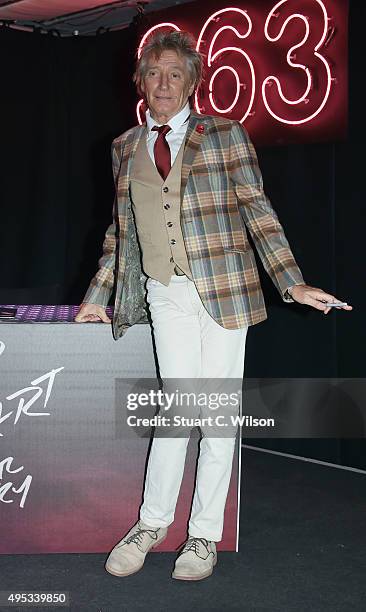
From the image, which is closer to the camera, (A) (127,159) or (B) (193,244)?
(B) (193,244)

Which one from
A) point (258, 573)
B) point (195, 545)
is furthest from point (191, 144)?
point (258, 573)

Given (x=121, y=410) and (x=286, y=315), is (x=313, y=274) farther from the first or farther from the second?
(x=121, y=410)

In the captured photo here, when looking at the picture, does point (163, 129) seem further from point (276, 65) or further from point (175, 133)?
point (276, 65)

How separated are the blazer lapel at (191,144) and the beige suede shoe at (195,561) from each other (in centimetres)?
99

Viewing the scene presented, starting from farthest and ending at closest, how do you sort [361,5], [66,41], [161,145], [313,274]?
[66,41] → [313,274] → [361,5] → [161,145]

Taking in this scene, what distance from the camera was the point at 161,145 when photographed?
2516mm

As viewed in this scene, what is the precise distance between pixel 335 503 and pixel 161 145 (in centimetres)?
160

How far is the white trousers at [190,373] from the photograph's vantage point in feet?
8.29

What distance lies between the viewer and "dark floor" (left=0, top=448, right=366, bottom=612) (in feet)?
7.98

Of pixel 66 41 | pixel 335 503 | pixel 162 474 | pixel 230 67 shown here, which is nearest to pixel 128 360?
pixel 162 474

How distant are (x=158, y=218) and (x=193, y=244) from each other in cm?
12

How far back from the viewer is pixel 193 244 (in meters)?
2.46

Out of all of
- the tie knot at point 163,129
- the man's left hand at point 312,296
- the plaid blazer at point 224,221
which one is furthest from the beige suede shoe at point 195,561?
the tie knot at point 163,129

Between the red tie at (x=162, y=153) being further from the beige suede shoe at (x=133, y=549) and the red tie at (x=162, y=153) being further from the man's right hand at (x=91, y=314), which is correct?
the beige suede shoe at (x=133, y=549)
